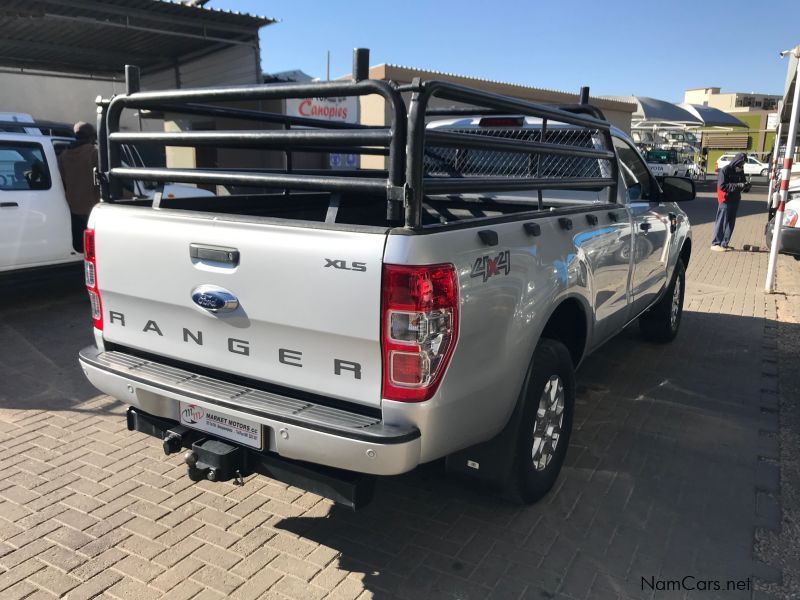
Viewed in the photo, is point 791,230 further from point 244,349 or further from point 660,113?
point 660,113

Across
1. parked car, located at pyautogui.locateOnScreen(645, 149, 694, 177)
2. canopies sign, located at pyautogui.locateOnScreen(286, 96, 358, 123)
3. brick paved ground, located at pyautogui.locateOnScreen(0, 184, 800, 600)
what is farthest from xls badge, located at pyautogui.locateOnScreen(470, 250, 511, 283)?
parked car, located at pyautogui.locateOnScreen(645, 149, 694, 177)

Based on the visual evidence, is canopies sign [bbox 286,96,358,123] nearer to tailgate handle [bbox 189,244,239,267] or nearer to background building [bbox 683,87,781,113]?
tailgate handle [bbox 189,244,239,267]

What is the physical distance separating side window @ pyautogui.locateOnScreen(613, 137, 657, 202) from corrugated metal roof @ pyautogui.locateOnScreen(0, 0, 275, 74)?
25.5ft

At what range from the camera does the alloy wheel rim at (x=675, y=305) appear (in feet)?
20.3

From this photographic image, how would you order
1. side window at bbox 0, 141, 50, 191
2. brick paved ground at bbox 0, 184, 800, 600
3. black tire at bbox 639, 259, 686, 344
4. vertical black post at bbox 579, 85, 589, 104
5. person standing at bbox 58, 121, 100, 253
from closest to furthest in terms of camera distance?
1. brick paved ground at bbox 0, 184, 800, 600
2. vertical black post at bbox 579, 85, 589, 104
3. black tire at bbox 639, 259, 686, 344
4. side window at bbox 0, 141, 50, 191
5. person standing at bbox 58, 121, 100, 253

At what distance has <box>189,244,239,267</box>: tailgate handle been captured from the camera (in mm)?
2654

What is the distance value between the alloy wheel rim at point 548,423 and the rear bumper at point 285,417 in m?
1.09

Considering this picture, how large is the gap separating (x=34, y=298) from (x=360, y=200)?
5.17m

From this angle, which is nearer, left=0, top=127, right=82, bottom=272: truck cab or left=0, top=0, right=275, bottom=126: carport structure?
left=0, top=127, right=82, bottom=272: truck cab

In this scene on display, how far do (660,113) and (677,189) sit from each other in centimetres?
2889

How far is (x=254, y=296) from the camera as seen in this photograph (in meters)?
2.63

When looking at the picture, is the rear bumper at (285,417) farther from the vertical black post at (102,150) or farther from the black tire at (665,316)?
the black tire at (665,316)

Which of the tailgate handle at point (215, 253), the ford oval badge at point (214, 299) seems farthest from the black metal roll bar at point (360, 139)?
the ford oval badge at point (214, 299)

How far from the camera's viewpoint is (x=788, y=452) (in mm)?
4160
